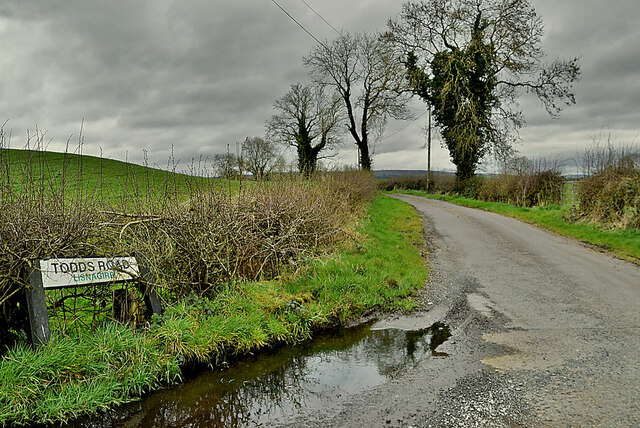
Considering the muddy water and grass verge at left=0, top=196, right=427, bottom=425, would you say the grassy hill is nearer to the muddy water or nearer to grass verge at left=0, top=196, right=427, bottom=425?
grass verge at left=0, top=196, right=427, bottom=425

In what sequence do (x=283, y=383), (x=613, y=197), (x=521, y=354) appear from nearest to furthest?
(x=283, y=383)
(x=521, y=354)
(x=613, y=197)

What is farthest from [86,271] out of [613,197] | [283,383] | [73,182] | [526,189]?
[526,189]

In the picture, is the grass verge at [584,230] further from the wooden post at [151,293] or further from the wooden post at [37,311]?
the wooden post at [37,311]

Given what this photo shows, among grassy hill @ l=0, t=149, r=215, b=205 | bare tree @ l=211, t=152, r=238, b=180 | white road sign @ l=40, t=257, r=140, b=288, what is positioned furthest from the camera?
bare tree @ l=211, t=152, r=238, b=180

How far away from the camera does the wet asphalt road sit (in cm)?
405

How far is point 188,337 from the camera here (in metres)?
5.38

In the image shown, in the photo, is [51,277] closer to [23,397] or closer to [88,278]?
[88,278]

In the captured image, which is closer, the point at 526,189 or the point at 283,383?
the point at 283,383

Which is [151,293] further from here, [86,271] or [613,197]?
[613,197]

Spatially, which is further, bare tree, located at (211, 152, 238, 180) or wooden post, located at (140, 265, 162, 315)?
bare tree, located at (211, 152, 238, 180)

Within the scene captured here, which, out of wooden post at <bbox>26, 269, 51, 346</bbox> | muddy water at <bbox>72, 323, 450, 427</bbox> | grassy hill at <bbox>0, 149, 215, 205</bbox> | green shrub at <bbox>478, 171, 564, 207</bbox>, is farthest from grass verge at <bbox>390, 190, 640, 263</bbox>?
wooden post at <bbox>26, 269, 51, 346</bbox>

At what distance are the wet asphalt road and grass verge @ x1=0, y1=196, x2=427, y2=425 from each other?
0.96 metres

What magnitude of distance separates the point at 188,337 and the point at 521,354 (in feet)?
14.0

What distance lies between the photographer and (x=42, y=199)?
5535 mm
